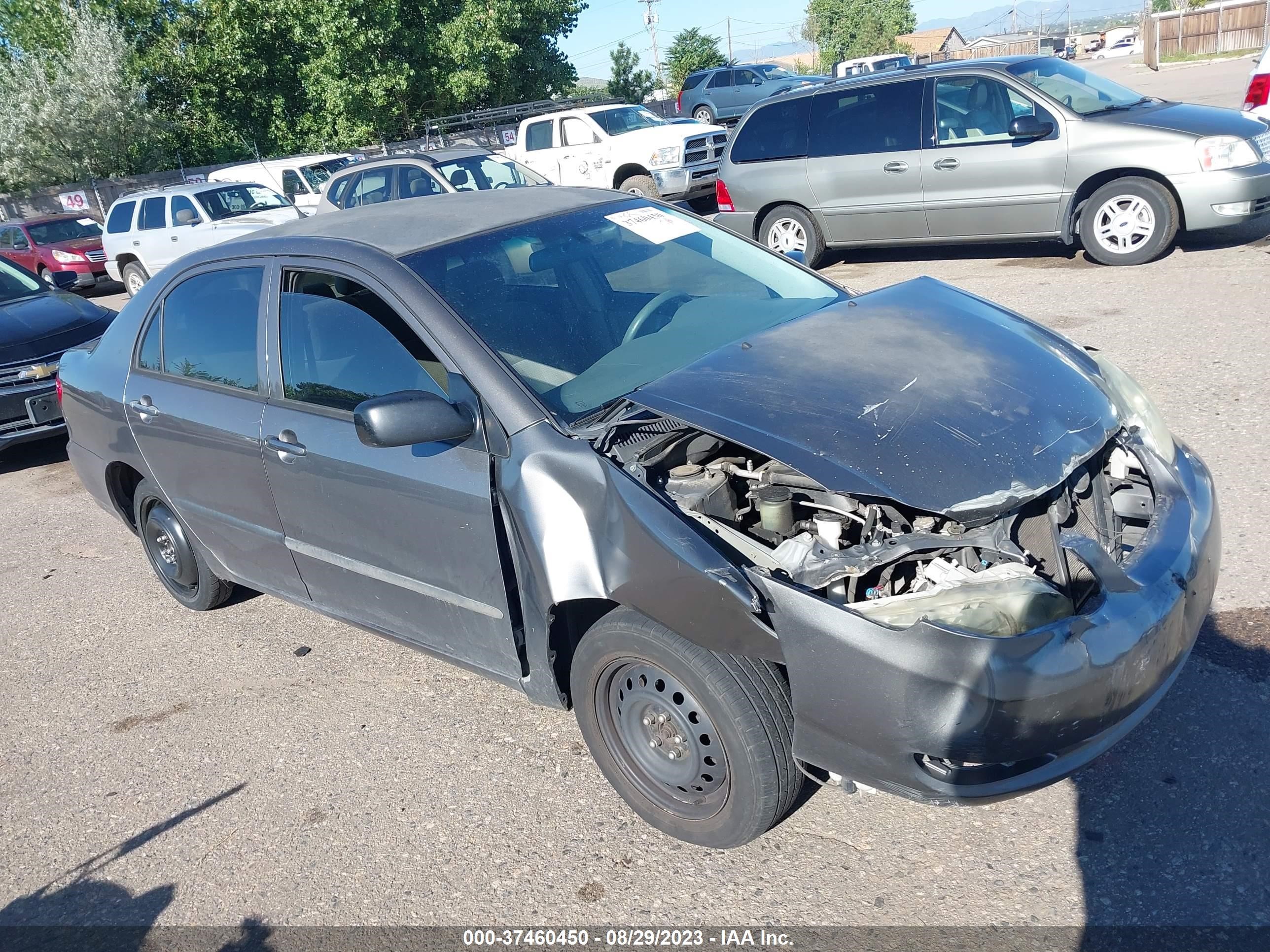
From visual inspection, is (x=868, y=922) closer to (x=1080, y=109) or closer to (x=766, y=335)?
(x=766, y=335)

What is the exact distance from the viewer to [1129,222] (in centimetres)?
864

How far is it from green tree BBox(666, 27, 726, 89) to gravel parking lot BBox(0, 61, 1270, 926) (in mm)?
46421

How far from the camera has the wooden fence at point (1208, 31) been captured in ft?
132

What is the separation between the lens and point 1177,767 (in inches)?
117

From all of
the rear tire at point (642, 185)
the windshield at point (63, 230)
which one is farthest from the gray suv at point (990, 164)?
the windshield at point (63, 230)

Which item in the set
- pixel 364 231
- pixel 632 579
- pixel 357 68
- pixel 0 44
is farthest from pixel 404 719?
pixel 0 44

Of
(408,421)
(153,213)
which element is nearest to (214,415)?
(408,421)

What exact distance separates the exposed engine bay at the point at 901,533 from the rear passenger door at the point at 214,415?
1.69m

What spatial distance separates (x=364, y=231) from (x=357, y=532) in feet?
3.65

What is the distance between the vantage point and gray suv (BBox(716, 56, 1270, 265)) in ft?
27.0

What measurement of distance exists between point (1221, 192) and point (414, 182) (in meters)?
9.44

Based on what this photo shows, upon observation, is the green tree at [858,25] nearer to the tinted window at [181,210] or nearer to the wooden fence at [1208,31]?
the wooden fence at [1208,31]

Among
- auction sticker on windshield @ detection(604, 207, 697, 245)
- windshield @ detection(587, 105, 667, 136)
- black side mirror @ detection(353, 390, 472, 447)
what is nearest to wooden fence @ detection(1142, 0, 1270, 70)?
windshield @ detection(587, 105, 667, 136)

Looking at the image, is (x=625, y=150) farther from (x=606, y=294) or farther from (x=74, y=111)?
(x=74, y=111)
